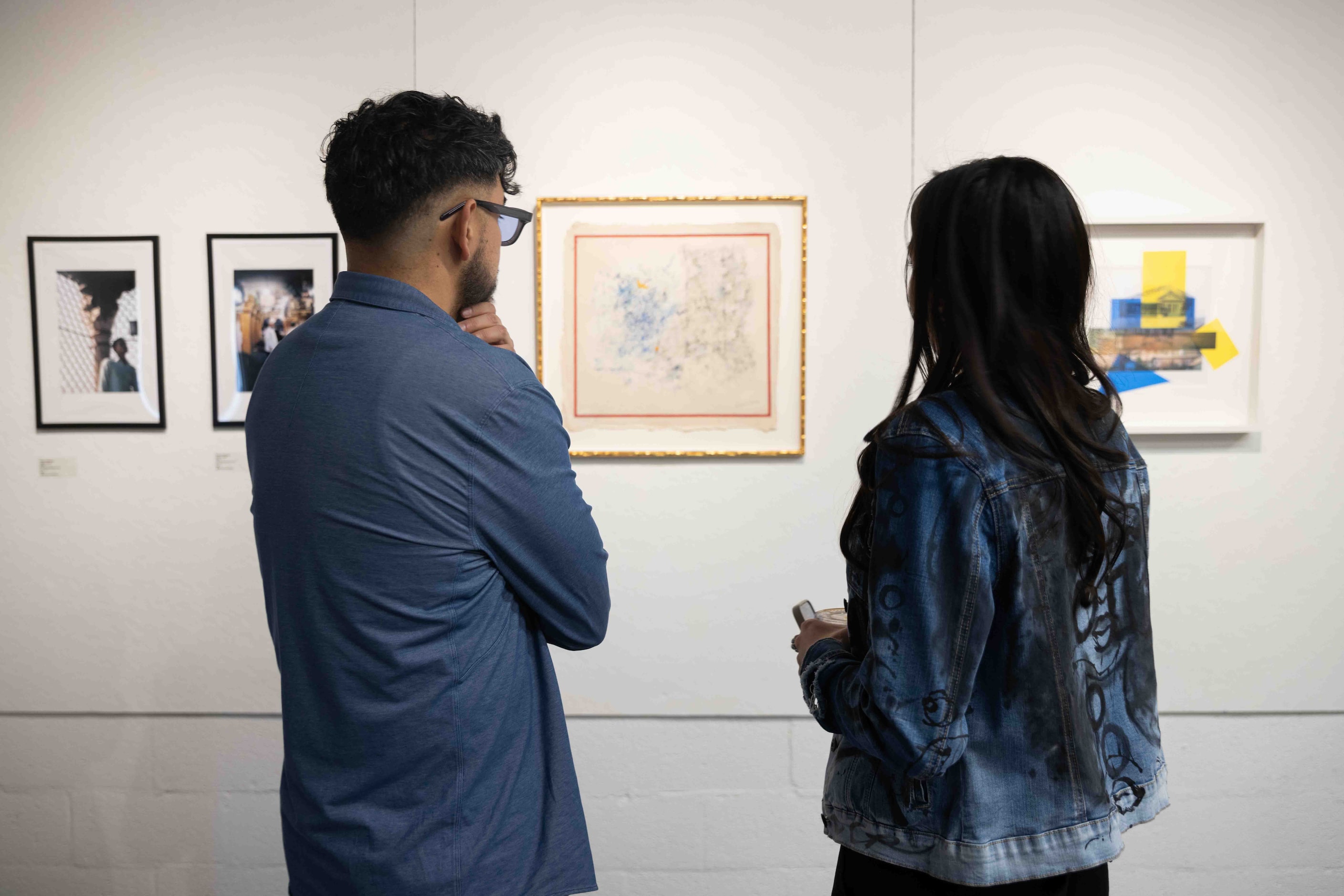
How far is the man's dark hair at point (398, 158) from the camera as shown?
1.04 metres

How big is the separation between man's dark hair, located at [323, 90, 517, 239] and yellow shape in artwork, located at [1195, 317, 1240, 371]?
1967 millimetres

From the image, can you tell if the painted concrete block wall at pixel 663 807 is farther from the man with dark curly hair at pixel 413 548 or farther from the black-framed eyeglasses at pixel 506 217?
the black-framed eyeglasses at pixel 506 217

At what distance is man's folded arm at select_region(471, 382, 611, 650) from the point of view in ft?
3.18

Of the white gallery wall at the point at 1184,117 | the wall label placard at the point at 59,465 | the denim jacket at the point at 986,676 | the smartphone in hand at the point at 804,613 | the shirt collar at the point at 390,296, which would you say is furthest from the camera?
the wall label placard at the point at 59,465

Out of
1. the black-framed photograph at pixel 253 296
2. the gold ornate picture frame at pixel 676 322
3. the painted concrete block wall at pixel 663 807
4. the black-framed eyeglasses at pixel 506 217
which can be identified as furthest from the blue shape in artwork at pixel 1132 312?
the black-framed photograph at pixel 253 296

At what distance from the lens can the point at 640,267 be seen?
2.18m

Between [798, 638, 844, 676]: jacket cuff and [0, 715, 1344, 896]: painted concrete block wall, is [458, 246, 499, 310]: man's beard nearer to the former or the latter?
[798, 638, 844, 676]: jacket cuff

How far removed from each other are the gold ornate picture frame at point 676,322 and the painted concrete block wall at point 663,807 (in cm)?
79

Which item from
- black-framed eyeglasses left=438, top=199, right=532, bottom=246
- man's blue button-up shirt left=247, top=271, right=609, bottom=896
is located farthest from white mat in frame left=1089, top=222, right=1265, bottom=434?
man's blue button-up shirt left=247, top=271, right=609, bottom=896

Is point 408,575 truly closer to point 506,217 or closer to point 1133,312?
point 506,217

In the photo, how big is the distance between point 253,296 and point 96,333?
0.44 meters

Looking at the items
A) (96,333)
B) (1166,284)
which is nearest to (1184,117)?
(1166,284)

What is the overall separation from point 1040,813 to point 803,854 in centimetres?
149

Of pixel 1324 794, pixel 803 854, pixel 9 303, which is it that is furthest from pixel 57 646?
pixel 1324 794
